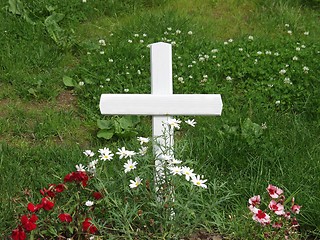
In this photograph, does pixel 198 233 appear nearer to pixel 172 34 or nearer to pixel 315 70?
pixel 315 70

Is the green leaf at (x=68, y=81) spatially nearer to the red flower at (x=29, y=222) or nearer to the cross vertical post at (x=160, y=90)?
the cross vertical post at (x=160, y=90)

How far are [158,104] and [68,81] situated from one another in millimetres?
2122

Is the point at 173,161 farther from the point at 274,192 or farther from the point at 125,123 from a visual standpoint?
the point at 125,123

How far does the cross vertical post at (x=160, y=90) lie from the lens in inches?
123

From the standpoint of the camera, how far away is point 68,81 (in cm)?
527

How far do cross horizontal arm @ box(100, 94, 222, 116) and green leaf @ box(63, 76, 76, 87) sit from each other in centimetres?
199

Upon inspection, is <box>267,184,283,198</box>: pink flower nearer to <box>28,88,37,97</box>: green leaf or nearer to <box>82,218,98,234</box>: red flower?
<box>82,218,98,234</box>: red flower

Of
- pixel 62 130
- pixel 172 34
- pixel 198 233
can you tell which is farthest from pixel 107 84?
pixel 198 233

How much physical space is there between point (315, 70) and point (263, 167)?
1646mm

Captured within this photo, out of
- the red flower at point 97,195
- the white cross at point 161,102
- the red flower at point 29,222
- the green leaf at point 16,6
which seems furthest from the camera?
the green leaf at point 16,6

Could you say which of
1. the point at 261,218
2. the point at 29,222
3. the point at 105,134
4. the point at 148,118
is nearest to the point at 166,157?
the point at 261,218

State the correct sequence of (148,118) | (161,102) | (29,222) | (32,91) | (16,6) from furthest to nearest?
1. (16,6)
2. (32,91)
3. (148,118)
4. (161,102)
5. (29,222)

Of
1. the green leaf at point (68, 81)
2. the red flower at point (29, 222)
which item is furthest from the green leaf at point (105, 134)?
the red flower at point (29, 222)

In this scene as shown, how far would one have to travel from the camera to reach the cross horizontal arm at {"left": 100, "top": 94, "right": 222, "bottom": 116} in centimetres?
329
